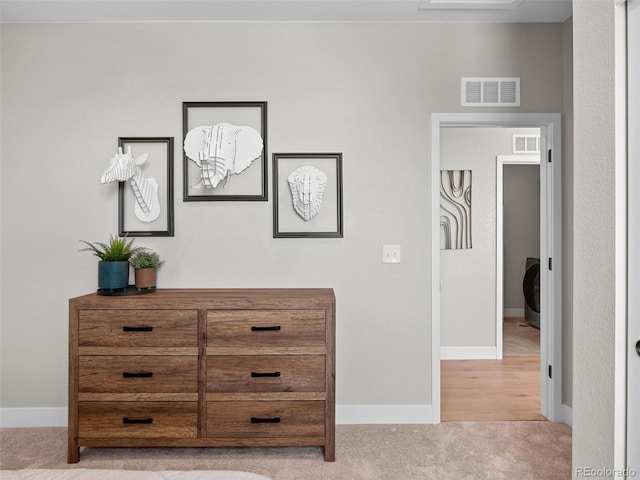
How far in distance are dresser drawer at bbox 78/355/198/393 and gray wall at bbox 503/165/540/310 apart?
212 inches

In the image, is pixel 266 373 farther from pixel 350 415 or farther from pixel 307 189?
pixel 307 189

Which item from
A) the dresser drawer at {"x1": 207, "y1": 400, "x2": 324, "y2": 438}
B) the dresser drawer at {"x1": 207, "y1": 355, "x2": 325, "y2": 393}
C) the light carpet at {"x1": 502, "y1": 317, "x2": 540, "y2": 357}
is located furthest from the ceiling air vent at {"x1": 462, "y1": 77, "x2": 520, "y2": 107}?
the light carpet at {"x1": 502, "y1": 317, "x2": 540, "y2": 357}

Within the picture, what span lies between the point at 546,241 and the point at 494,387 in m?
1.33

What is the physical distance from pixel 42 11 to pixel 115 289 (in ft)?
6.10

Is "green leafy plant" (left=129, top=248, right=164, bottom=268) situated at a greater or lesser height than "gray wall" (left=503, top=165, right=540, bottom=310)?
lesser

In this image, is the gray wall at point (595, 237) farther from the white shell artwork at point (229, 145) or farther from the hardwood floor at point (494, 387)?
the white shell artwork at point (229, 145)

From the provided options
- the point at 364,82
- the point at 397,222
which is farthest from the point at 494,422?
the point at 364,82

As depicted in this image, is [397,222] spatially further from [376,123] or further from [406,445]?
[406,445]

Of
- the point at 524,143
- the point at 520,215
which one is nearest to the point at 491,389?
the point at 524,143

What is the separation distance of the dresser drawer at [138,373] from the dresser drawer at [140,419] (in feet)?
0.28

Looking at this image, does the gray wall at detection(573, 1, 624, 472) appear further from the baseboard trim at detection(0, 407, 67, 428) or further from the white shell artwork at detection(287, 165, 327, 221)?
the baseboard trim at detection(0, 407, 67, 428)

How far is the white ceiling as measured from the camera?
264 centimetres

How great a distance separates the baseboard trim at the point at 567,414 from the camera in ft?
9.23

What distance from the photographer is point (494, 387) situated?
138 inches
